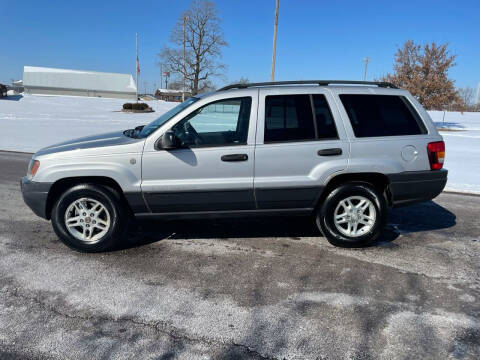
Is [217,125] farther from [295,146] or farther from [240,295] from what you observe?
[240,295]

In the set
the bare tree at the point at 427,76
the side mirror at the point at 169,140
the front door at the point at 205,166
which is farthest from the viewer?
the bare tree at the point at 427,76

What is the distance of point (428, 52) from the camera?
29062 mm

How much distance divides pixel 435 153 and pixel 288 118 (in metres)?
1.81

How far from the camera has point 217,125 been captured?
4.41 meters

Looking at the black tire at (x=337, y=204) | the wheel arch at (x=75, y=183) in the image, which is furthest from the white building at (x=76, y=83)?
the black tire at (x=337, y=204)

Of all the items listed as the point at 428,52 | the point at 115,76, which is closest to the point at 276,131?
the point at 428,52

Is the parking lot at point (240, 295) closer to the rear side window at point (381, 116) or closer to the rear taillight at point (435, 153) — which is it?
the rear taillight at point (435, 153)

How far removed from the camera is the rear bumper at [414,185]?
14.5ft

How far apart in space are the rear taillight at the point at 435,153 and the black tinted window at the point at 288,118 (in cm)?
143

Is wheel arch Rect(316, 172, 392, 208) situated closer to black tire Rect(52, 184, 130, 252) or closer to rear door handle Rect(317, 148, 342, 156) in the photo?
rear door handle Rect(317, 148, 342, 156)

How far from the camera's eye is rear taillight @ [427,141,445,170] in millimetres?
4418

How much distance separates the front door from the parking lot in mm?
608

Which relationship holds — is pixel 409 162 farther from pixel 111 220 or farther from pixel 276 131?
pixel 111 220

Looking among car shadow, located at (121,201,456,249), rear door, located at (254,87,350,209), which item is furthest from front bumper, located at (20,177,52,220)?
rear door, located at (254,87,350,209)
